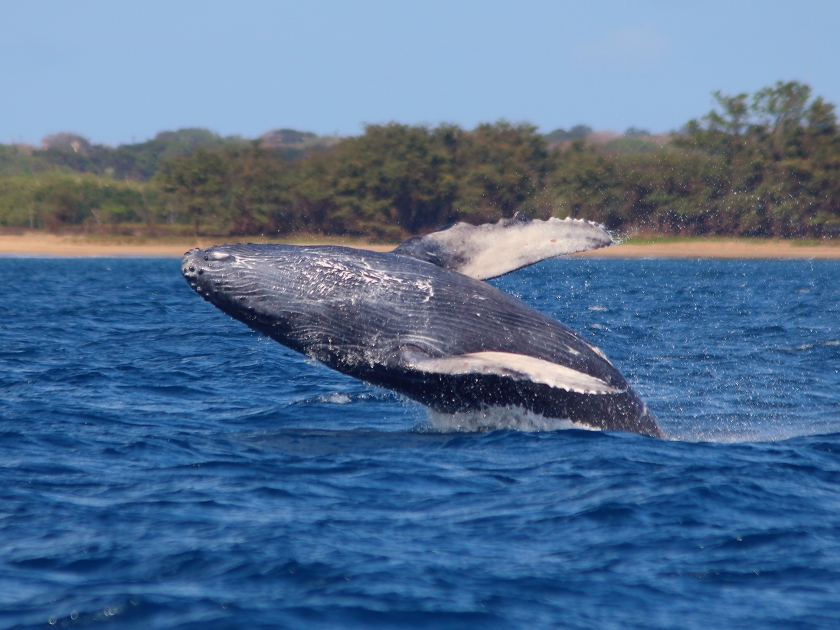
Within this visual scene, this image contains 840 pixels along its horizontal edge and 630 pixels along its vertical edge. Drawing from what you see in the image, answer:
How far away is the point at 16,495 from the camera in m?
8.02

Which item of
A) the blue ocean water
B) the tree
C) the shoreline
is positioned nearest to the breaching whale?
the blue ocean water

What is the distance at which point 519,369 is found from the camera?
25.4ft

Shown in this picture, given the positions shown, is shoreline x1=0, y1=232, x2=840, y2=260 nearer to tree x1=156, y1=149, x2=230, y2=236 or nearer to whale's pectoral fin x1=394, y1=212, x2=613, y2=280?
tree x1=156, y1=149, x2=230, y2=236

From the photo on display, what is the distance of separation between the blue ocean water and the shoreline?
57.1 metres

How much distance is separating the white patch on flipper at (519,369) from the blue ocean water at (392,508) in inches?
34.4

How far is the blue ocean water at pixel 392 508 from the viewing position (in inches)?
231

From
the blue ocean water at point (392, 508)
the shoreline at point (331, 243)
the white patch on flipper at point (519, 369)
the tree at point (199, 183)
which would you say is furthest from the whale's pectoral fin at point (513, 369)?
the tree at point (199, 183)

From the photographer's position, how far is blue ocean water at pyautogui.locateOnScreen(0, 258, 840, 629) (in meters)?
5.87

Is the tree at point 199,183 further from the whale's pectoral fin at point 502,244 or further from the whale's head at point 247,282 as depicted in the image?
the whale's head at point 247,282

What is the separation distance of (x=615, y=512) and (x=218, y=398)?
6.75m

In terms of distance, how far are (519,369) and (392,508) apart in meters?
1.40

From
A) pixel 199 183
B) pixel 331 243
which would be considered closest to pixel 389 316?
pixel 331 243

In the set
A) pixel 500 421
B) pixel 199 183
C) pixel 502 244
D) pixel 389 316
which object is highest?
pixel 199 183

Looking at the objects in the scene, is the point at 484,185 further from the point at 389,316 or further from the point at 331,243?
the point at 389,316
